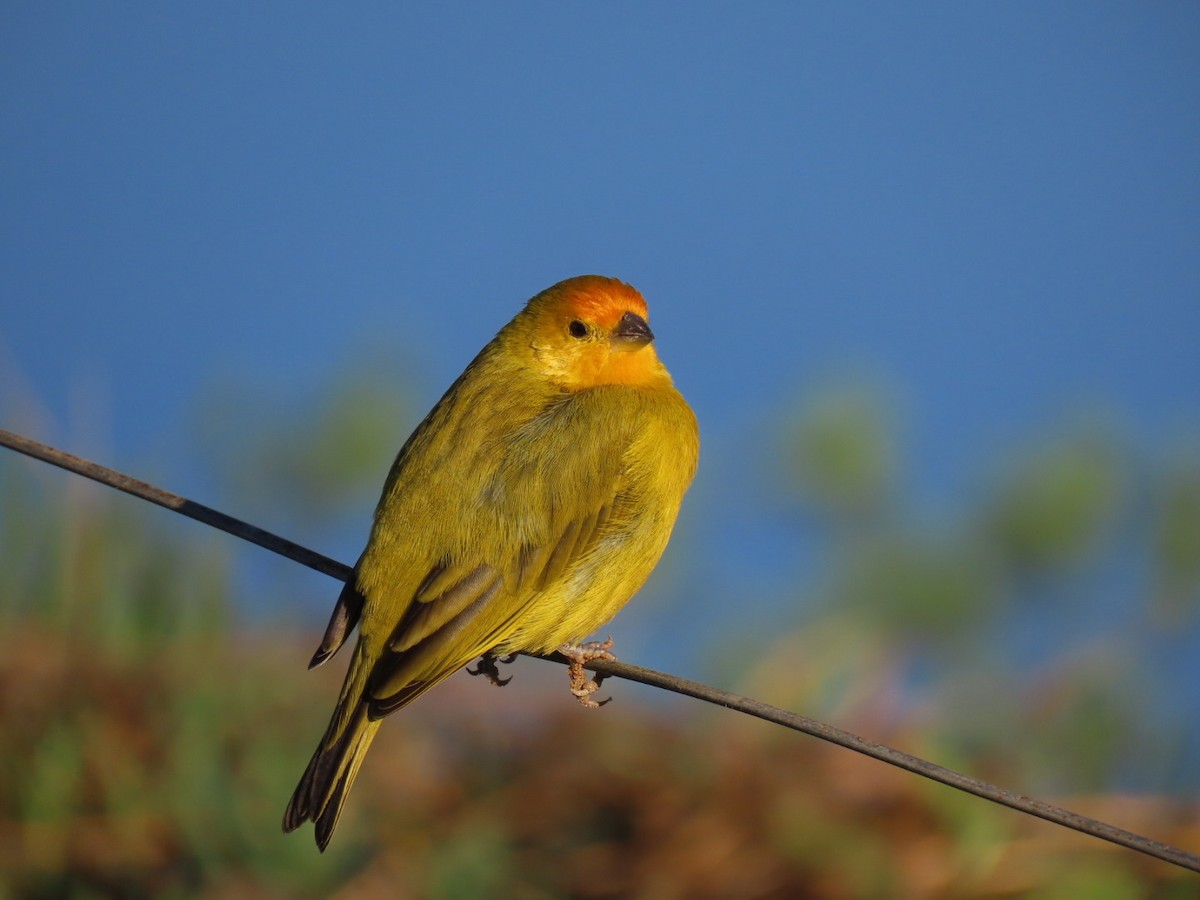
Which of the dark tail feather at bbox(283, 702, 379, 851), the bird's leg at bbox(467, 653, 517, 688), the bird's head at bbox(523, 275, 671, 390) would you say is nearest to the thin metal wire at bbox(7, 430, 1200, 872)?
the dark tail feather at bbox(283, 702, 379, 851)

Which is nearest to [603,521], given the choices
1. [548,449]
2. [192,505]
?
[548,449]

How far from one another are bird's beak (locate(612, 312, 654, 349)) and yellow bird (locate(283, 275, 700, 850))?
0.12 meters

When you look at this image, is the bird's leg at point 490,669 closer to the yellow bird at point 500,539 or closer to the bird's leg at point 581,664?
the yellow bird at point 500,539

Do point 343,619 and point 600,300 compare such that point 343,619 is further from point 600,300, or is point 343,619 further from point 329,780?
point 600,300

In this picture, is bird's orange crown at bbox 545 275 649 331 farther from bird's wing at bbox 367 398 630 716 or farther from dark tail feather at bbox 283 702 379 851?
dark tail feather at bbox 283 702 379 851

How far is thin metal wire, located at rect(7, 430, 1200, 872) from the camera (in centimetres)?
170

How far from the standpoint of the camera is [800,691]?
13.9 ft

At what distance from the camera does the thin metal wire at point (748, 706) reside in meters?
1.70

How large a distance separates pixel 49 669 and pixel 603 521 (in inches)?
88.2

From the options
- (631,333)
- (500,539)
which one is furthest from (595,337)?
(500,539)

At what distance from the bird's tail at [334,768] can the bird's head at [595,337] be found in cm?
113

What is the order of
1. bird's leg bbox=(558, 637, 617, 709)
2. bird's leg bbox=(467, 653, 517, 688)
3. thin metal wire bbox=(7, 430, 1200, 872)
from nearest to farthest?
1. thin metal wire bbox=(7, 430, 1200, 872)
2. bird's leg bbox=(558, 637, 617, 709)
3. bird's leg bbox=(467, 653, 517, 688)

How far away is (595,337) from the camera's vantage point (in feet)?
11.5

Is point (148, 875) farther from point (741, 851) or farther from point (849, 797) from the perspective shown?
point (849, 797)
